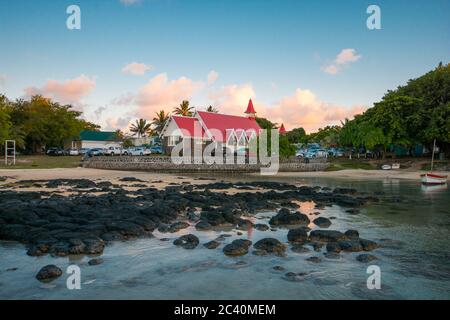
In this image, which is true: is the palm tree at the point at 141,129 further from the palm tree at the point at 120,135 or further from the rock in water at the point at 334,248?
the rock in water at the point at 334,248

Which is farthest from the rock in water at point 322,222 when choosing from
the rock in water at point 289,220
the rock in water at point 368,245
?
the rock in water at point 368,245

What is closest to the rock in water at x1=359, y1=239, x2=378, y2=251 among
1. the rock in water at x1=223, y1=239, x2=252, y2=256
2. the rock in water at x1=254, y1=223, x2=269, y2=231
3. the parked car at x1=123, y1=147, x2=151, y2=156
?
the rock in water at x1=223, y1=239, x2=252, y2=256

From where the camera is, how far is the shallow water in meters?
7.86

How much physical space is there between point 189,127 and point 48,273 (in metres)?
43.4

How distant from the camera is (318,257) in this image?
32.8ft

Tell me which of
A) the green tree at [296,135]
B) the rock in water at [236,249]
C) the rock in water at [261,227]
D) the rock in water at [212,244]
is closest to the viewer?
the rock in water at [236,249]

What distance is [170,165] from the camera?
4403 cm

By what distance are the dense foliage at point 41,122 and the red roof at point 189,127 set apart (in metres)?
19.1

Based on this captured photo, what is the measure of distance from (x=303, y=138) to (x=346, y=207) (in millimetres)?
88089

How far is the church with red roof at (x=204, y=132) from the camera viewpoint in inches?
1984

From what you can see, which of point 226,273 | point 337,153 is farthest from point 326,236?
point 337,153

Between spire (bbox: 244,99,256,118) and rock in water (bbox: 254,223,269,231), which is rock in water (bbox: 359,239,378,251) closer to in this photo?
rock in water (bbox: 254,223,269,231)
